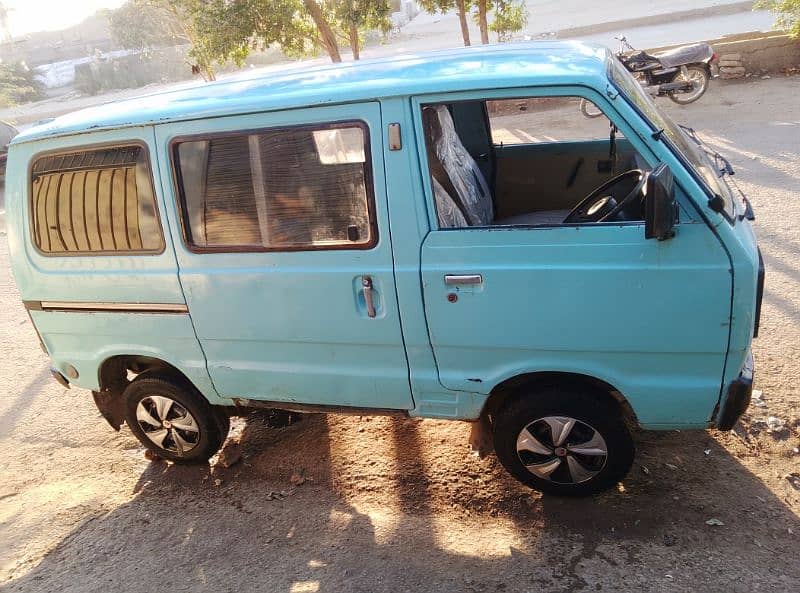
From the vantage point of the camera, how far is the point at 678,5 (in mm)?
26875

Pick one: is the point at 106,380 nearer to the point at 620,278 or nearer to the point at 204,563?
the point at 204,563

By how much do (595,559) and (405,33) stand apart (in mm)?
33663

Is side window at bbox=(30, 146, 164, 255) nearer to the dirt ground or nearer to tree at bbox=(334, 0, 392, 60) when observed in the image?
the dirt ground

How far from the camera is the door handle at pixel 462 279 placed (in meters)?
2.65

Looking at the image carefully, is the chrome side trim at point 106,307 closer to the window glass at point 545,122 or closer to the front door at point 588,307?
the front door at point 588,307

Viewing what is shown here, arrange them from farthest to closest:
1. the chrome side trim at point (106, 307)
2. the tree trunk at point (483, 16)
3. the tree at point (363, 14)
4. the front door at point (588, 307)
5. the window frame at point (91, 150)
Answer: the tree trunk at point (483, 16)
the tree at point (363, 14)
the chrome side trim at point (106, 307)
the window frame at point (91, 150)
the front door at point (588, 307)

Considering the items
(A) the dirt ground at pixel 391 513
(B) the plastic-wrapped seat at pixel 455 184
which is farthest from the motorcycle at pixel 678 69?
(B) the plastic-wrapped seat at pixel 455 184

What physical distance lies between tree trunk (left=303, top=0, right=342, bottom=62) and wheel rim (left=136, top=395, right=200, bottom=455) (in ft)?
26.9

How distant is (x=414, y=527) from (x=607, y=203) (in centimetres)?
185

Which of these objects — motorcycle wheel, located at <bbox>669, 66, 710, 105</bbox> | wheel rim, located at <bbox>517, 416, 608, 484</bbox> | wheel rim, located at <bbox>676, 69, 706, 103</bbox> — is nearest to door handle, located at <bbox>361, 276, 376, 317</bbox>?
wheel rim, located at <bbox>517, 416, 608, 484</bbox>

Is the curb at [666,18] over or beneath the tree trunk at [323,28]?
beneath

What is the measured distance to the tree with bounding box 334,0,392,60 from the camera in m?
10.1

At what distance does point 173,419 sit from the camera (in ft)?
12.1

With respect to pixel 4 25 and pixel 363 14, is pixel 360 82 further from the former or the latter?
pixel 4 25
